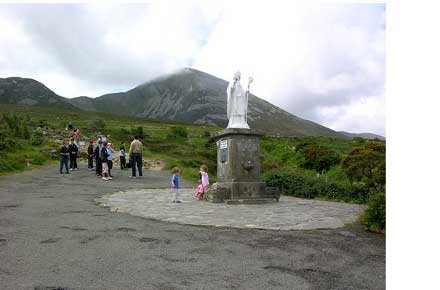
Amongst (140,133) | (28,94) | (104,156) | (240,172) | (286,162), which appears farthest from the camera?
(28,94)

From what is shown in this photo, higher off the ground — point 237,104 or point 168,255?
point 237,104

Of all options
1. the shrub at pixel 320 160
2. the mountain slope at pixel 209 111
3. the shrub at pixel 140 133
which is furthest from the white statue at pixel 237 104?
the mountain slope at pixel 209 111

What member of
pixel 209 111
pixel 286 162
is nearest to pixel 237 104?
pixel 286 162

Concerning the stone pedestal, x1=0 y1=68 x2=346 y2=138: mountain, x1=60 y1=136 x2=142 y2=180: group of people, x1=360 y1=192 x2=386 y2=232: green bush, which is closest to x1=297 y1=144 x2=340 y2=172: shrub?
x1=60 y1=136 x2=142 y2=180: group of people

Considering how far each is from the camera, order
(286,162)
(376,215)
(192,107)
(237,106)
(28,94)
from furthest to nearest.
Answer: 1. (192,107)
2. (28,94)
3. (286,162)
4. (237,106)
5. (376,215)

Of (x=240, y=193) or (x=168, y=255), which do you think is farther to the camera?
(x=240, y=193)

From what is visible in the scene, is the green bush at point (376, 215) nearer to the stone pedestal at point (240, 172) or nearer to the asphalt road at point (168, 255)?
the asphalt road at point (168, 255)

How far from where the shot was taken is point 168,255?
18.5 feet

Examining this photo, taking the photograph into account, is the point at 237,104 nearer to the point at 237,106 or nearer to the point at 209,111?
the point at 237,106

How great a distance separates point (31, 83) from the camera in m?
159

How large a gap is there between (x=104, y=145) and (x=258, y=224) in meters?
11.5

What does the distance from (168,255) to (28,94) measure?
159872mm

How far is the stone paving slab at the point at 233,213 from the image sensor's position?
26.9 ft

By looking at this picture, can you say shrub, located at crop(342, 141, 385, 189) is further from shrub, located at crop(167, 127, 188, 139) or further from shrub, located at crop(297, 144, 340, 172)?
shrub, located at crop(167, 127, 188, 139)
